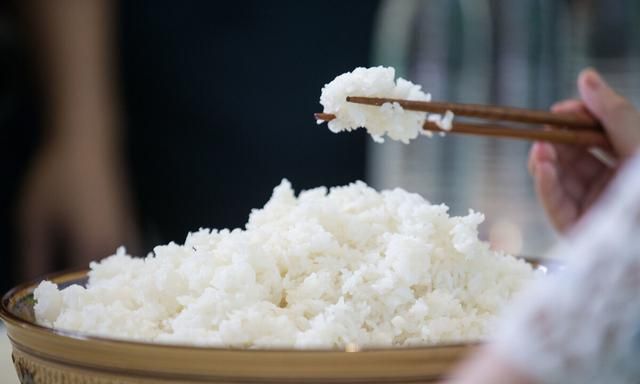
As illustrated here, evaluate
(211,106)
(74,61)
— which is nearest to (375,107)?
(211,106)

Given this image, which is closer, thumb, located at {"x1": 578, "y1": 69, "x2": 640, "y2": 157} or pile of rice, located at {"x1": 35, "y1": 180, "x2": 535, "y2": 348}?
pile of rice, located at {"x1": 35, "y1": 180, "x2": 535, "y2": 348}

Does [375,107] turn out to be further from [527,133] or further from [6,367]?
[6,367]

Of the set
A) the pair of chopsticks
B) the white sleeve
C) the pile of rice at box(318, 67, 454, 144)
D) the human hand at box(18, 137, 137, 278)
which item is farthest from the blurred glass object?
the white sleeve

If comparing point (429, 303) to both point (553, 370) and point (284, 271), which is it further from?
point (553, 370)

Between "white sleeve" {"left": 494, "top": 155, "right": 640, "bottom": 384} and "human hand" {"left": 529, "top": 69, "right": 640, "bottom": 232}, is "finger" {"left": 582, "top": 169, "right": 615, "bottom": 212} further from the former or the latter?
"white sleeve" {"left": 494, "top": 155, "right": 640, "bottom": 384}

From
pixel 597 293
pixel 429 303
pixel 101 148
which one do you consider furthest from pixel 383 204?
pixel 101 148

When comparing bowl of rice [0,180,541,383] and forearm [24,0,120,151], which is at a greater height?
forearm [24,0,120,151]
